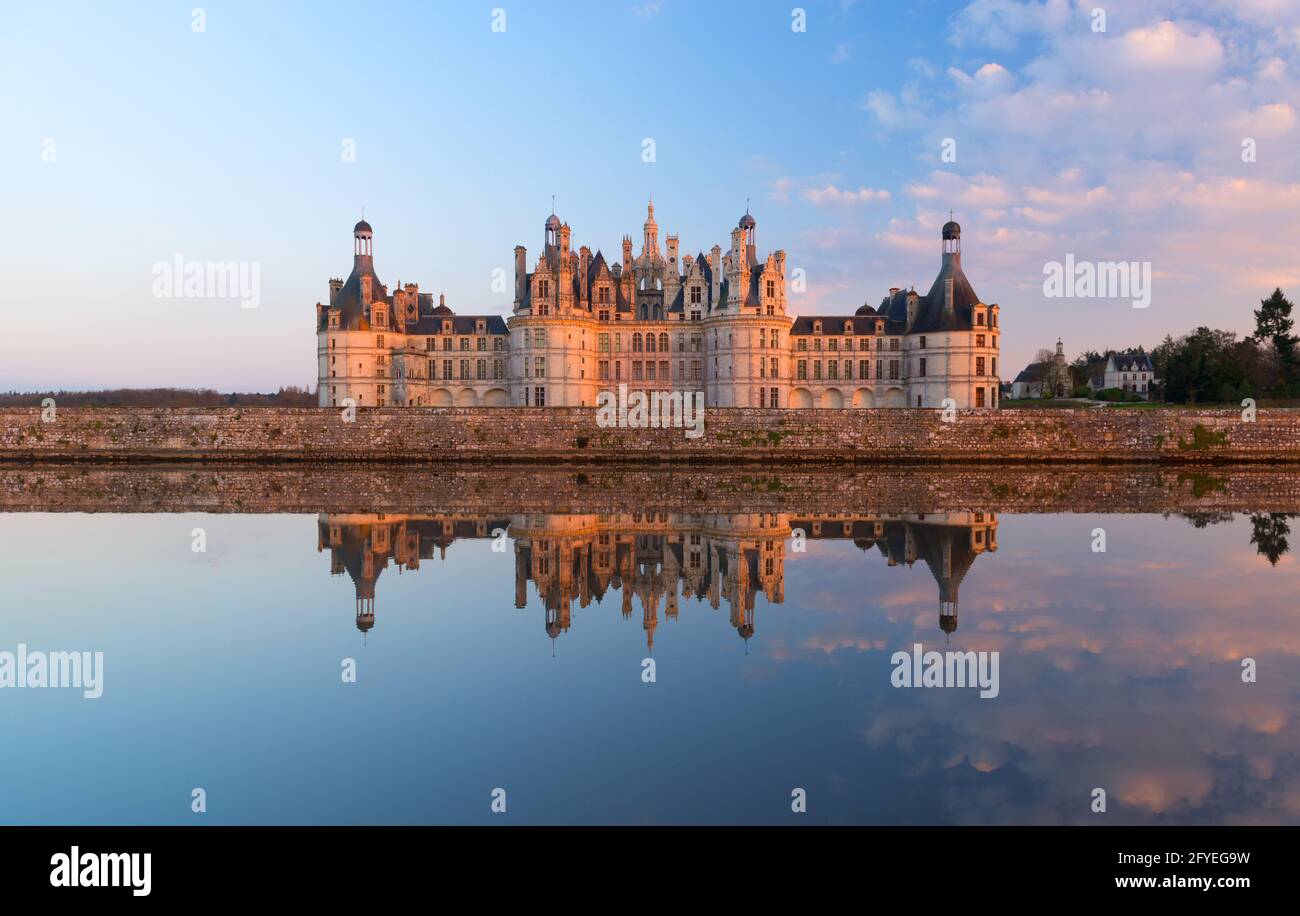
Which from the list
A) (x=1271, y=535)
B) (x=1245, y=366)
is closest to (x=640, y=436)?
(x=1271, y=535)

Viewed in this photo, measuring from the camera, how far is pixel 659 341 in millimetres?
62781

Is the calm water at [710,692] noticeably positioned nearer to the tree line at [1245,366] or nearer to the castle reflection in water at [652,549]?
the castle reflection in water at [652,549]

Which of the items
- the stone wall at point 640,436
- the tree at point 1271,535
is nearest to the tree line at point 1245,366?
the stone wall at point 640,436

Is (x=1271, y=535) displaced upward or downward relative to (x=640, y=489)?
downward

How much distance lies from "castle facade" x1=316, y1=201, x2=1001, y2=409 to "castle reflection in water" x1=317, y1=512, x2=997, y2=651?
40782 mm

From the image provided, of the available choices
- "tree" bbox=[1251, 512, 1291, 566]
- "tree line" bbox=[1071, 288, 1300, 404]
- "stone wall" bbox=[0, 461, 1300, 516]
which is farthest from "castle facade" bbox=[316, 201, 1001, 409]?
"tree" bbox=[1251, 512, 1291, 566]

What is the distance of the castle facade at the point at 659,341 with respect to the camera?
58031 mm

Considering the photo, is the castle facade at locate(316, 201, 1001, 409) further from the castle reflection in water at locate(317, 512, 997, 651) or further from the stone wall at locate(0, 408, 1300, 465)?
the castle reflection in water at locate(317, 512, 997, 651)

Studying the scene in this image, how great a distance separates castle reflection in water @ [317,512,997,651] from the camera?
10.9m

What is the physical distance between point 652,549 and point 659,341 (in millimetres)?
49422

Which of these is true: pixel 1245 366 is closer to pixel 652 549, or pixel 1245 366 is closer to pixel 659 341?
pixel 659 341

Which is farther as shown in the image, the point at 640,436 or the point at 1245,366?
the point at 1245,366
